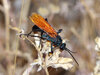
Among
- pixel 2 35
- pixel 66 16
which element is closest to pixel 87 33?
pixel 66 16

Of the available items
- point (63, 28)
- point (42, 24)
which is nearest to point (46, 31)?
point (42, 24)

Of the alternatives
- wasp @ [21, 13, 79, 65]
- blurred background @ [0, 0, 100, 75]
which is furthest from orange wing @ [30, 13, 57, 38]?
blurred background @ [0, 0, 100, 75]

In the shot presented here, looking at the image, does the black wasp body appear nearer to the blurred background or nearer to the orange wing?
the orange wing

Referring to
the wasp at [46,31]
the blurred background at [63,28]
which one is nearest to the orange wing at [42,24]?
the wasp at [46,31]

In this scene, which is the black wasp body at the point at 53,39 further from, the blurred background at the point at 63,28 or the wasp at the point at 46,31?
the blurred background at the point at 63,28

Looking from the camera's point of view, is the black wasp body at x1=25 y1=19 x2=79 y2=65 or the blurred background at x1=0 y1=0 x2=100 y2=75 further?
the blurred background at x1=0 y1=0 x2=100 y2=75
